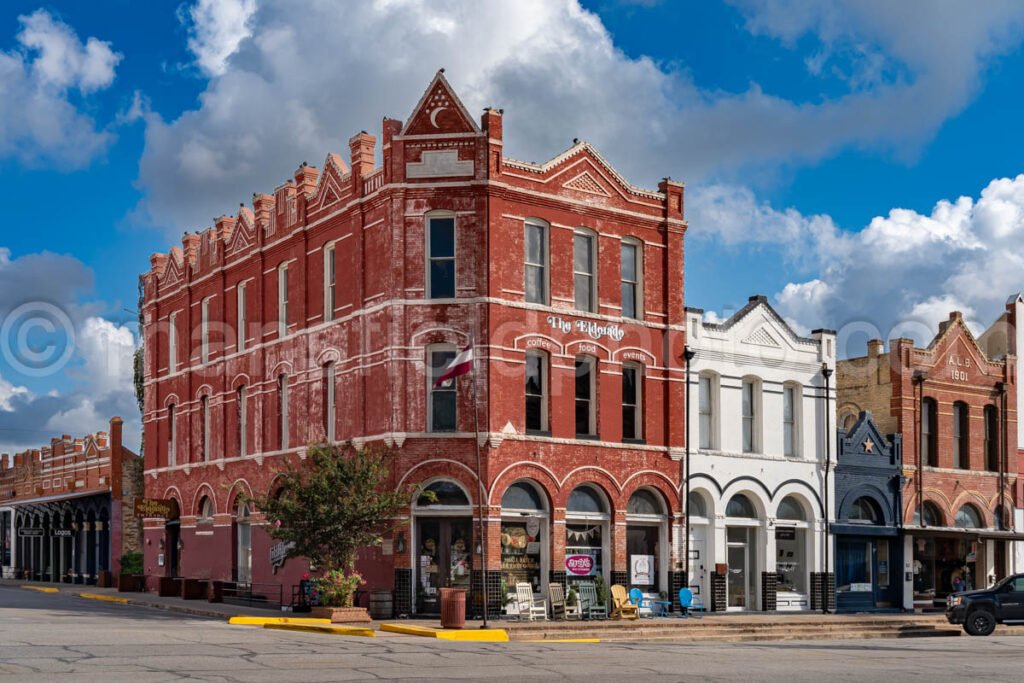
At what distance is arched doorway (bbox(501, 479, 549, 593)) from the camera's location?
1411 inches

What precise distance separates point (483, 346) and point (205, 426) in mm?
15835

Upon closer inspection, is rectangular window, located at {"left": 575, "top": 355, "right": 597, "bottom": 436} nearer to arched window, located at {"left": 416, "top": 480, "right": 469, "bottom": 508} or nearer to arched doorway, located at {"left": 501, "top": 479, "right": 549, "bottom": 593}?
arched doorway, located at {"left": 501, "top": 479, "right": 549, "bottom": 593}

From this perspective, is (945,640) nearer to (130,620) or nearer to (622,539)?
(622,539)

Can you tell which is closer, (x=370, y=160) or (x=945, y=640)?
(x=945, y=640)

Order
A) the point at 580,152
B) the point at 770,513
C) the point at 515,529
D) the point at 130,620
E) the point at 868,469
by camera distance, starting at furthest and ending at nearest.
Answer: the point at 868,469
the point at 770,513
the point at 580,152
the point at 515,529
the point at 130,620

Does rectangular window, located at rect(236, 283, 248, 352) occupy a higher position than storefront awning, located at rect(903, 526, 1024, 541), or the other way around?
rectangular window, located at rect(236, 283, 248, 352)

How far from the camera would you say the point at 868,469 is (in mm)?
44188

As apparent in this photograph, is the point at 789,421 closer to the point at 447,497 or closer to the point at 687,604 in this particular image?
→ the point at 687,604

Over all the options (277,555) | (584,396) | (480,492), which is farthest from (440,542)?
(277,555)

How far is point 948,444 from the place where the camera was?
46562mm

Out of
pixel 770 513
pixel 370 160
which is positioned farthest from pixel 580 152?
pixel 770 513

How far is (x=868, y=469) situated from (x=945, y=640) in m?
10.6

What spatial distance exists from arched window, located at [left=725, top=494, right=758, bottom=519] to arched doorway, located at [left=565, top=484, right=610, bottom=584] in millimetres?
5161

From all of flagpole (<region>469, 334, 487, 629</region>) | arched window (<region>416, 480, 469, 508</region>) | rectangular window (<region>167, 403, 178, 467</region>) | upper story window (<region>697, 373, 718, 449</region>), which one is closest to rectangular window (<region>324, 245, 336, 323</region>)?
flagpole (<region>469, 334, 487, 629</region>)
